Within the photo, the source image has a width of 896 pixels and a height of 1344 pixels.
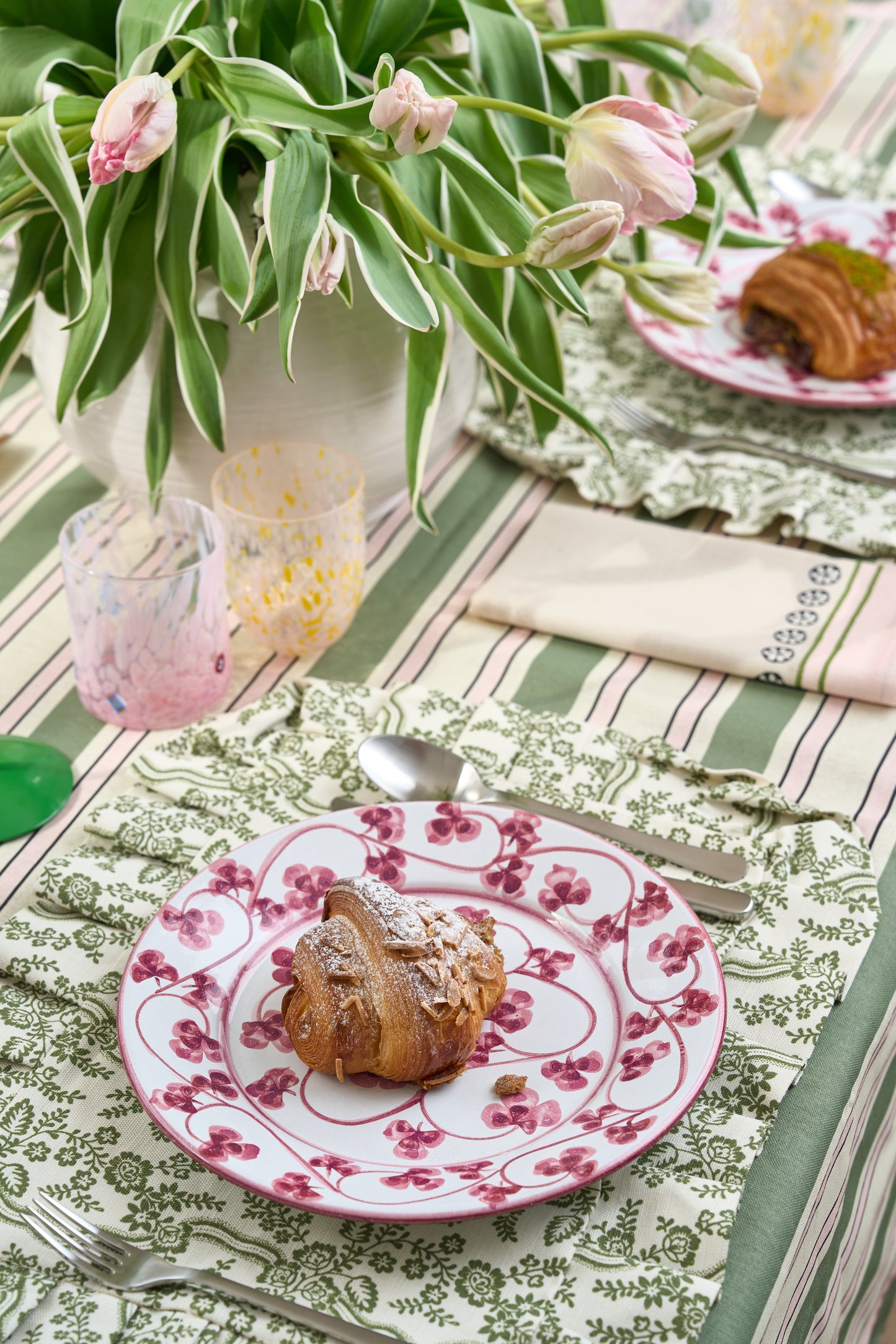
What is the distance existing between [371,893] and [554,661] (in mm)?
392

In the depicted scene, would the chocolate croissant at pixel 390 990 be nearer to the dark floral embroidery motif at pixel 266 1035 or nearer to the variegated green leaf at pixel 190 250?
the dark floral embroidery motif at pixel 266 1035

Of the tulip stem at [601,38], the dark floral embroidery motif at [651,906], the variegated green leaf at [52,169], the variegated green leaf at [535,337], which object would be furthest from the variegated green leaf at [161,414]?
the dark floral embroidery motif at [651,906]

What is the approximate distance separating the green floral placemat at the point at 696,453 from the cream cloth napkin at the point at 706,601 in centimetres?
5

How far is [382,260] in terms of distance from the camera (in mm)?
858

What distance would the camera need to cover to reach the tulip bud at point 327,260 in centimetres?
79

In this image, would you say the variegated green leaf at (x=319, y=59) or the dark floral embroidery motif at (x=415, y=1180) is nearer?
the dark floral embroidery motif at (x=415, y=1180)

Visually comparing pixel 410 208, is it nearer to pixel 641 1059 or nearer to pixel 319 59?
pixel 319 59

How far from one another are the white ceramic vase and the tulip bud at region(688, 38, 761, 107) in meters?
0.25

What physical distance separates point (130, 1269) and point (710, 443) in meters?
0.88

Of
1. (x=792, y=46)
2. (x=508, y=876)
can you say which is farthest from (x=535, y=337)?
(x=792, y=46)

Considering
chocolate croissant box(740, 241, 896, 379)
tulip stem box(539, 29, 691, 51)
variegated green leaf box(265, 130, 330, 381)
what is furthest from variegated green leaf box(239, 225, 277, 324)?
chocolate croissant box(740, 241, 896, 379)

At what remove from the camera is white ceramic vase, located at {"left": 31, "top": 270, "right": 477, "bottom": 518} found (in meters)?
0.97

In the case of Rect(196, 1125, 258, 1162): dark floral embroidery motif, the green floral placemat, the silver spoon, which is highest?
Rect(196, 1125, 258, 1162): dark floral embroidery motif

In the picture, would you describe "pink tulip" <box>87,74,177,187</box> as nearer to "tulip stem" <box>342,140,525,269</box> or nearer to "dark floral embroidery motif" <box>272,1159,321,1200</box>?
"tulip stem" <box>342,140,525,269</box>
